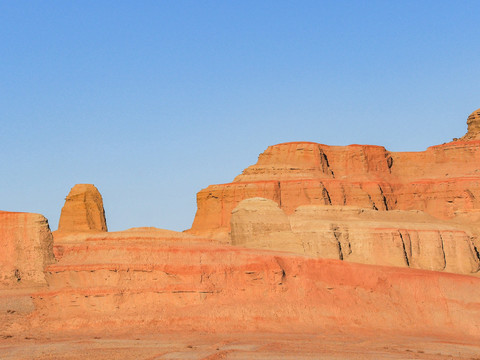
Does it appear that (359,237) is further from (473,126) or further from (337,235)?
(473,126)

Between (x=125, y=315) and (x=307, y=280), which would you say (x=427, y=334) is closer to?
(x=307, y=280)

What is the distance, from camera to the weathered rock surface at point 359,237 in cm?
4778

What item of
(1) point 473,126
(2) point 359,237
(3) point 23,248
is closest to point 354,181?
(1) point 473,126

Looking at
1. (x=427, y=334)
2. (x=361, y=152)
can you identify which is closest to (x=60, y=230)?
(x=361, y=152)

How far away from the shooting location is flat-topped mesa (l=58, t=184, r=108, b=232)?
85.2 meters

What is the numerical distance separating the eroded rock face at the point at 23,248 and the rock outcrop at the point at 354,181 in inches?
1490

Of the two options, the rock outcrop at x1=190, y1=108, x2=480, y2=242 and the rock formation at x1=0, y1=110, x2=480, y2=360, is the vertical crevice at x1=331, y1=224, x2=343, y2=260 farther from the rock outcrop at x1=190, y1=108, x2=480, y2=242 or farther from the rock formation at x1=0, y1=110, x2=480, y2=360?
the rock outcrop at x1=190, y1=108, x2=480, y2=242

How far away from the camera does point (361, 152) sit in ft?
327

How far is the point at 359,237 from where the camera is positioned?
54.8 m

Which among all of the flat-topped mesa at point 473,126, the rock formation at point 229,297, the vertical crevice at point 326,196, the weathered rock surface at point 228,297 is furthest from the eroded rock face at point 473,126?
the weathered rock surface at point 228,297

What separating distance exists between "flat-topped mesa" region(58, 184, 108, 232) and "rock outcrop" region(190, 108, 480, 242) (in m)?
13.3

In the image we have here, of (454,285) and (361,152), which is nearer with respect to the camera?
(454,285)

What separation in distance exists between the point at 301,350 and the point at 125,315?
836cm

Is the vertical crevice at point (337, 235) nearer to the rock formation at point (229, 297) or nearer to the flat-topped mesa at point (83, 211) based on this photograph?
the rock formation at point (229, 297)
